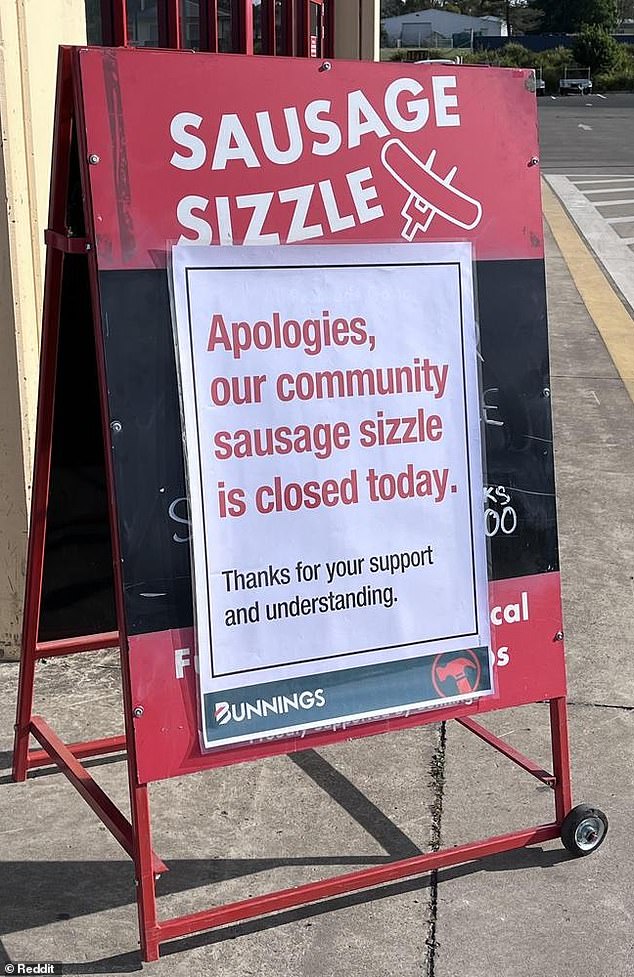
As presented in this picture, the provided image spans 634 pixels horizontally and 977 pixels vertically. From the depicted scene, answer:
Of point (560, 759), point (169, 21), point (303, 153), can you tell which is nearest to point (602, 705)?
point (560, 759)

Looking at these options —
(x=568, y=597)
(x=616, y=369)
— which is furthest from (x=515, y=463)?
(x=616, y=369)

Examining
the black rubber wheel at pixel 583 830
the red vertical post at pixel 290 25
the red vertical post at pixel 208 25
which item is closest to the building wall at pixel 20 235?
the black rubber wheel at pixel 583 830

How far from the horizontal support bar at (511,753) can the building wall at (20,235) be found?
63.8 inches

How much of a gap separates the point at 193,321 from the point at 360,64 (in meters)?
0.71

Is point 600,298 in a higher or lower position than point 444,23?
lower

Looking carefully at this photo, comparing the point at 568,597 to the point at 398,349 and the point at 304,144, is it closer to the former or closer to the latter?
the point at 398,349

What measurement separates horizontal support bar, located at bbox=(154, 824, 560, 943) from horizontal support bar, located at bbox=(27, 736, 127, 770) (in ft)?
2.48

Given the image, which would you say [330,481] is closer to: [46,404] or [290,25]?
[46,404]

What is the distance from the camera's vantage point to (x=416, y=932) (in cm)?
277

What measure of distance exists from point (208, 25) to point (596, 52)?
64.6 meters

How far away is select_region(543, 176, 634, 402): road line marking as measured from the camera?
860cm

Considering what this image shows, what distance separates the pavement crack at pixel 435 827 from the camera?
2.71 m

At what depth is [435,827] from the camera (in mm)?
3174

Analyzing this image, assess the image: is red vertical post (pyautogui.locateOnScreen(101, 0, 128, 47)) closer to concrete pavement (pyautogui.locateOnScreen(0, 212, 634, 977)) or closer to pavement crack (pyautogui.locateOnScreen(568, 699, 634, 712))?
concrete pavement (pyautogui.locateOnScreen(0, 212, 634, 977))
